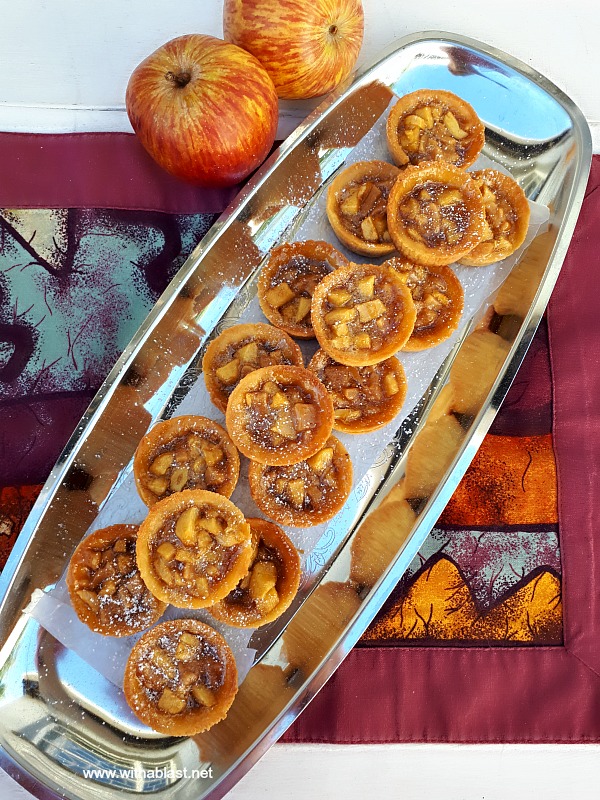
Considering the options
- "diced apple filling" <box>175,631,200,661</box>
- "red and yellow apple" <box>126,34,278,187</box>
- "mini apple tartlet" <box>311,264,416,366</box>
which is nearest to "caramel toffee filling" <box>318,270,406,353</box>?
"mini apple tartlet" <box>311,264,416,366</box>

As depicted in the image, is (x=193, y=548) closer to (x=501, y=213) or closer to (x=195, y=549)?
(x=195, y=549)

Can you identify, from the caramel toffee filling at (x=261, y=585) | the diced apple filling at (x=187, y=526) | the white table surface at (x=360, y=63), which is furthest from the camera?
the white table surface at (x=360, y=63)

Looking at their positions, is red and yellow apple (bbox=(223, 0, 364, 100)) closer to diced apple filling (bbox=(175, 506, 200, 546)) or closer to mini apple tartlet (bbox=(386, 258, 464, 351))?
mini apple tartlet (bbox=(386, 258, 464, 351))

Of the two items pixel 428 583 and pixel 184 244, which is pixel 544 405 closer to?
pixel 428 583

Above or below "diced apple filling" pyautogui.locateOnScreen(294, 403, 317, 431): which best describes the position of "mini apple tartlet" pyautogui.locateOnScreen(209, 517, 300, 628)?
below

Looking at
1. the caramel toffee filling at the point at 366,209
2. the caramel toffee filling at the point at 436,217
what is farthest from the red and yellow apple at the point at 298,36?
the caramel toffee filling at the point at 436,217

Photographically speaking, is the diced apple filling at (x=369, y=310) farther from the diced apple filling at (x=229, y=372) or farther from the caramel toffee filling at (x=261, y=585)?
the caramel toffee filling at (x=261, y=585)
